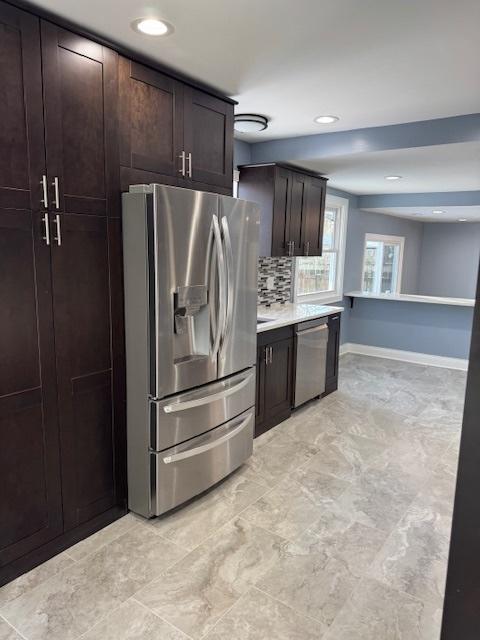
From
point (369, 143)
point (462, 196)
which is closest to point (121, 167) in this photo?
point (369, 143)

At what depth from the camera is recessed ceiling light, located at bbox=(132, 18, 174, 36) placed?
1.81 meters

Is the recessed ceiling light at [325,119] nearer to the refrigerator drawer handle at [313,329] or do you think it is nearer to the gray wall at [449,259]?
the refrigerator drawer handle at [313,329]

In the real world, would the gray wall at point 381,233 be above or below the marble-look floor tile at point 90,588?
above

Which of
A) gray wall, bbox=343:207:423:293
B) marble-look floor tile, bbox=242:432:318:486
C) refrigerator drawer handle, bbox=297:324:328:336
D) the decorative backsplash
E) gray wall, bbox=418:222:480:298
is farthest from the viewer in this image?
gray wall, bbox=418:222:480:298

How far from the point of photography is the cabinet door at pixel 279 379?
341cm

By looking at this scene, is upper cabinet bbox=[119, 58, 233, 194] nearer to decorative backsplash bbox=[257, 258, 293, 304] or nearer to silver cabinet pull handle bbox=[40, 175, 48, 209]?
silver cabinet pull handle bbox=[40, 175, 48, 209]

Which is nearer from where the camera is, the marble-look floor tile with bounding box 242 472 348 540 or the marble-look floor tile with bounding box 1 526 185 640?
the marble-look floor tile with bounding box 1 526 185 640

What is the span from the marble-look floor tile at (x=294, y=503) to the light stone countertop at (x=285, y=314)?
3.54 feet

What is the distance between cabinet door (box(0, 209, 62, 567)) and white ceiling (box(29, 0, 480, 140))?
975 millimetres

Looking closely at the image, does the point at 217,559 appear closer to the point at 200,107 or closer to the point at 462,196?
the point at 200,107

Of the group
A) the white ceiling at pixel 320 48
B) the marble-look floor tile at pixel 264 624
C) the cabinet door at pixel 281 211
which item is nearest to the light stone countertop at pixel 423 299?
the cabinet door at pixel 281 211

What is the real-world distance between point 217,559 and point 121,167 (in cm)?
196

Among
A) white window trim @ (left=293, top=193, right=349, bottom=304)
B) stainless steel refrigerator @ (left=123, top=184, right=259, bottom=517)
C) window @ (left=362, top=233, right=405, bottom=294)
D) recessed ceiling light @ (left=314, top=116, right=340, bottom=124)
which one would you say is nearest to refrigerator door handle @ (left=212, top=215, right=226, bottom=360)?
stainless steel refrigerator @ (left=123, top=184, right=259, bottom=517)

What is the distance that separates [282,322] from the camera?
3.44 metres
